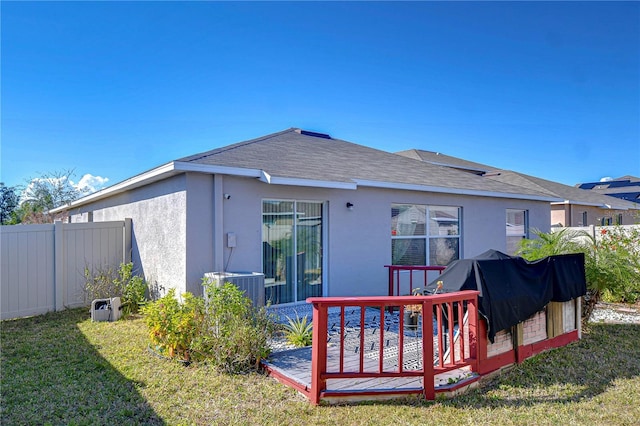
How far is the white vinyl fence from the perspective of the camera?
23.8 feet

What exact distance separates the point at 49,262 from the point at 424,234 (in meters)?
8.77

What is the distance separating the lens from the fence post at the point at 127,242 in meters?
8.88

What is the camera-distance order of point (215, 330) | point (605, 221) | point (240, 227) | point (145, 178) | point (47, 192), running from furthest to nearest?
point (47, 192), point (605, 221), point (145, 178), point (240, 227), point (215, 330)

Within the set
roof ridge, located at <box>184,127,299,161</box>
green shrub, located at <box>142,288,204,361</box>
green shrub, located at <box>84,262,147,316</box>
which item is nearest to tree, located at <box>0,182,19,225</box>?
green shrub, located at <box>84,262,147,316</box>

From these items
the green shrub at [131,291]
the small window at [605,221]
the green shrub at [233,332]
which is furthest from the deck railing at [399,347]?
the small window at [605,221]

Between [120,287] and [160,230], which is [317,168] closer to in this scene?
[160,230]

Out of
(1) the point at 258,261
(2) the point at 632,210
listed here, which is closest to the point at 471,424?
(1) the point at 258,261

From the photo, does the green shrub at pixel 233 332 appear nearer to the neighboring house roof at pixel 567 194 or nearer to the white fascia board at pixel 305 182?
the white fascia board at pixel 305 182

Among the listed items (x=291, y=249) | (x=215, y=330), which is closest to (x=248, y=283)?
(x=215, y=330)

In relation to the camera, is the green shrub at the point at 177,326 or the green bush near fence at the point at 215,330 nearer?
the green bush near fence at the point at 215,330

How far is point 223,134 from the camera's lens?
51.6 feet

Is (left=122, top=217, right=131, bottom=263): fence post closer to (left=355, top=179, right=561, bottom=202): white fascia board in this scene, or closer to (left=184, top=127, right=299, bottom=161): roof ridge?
(left=184, top=127, right=299, bottom=161): roof ridge

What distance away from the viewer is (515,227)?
1242cm

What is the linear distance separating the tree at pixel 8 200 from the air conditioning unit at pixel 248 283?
84.9ft
